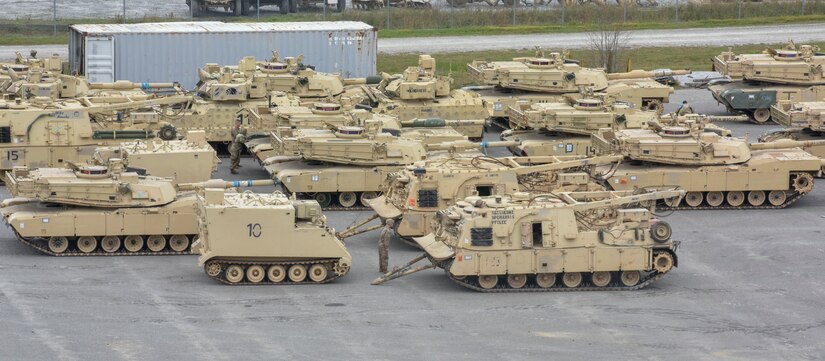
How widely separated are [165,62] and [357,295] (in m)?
31.7

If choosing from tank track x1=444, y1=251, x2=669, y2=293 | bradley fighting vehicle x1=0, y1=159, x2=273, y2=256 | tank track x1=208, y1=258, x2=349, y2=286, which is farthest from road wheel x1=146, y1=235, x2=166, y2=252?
tank track x1=444, y1=251, x2=669, y2=293

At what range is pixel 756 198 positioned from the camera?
50469 mm

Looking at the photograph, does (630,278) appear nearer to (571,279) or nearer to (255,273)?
(571,279)

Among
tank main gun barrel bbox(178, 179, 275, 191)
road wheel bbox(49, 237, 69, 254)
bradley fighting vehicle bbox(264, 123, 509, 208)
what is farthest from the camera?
bradley fighting vehicle bbox(264, 123, 509, 208)

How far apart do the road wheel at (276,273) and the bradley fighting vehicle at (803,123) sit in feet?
70.7

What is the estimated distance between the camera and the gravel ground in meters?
34.5

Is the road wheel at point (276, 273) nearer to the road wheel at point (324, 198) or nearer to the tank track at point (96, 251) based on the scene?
the tank track at point (96, 251)

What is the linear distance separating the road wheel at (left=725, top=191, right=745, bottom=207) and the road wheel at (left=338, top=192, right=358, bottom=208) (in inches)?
437

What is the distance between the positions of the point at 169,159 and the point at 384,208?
7.33m

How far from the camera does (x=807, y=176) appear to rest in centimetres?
5012

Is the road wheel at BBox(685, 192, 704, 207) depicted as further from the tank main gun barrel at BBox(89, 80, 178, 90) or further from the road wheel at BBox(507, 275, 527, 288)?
the tank main gun barrel at BBox(89, 80, 178, 90)

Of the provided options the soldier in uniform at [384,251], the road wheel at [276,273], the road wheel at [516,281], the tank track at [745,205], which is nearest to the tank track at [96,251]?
the road wheel at [276,273]

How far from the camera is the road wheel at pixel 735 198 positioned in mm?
50281

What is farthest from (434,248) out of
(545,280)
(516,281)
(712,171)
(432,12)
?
(432,12)
